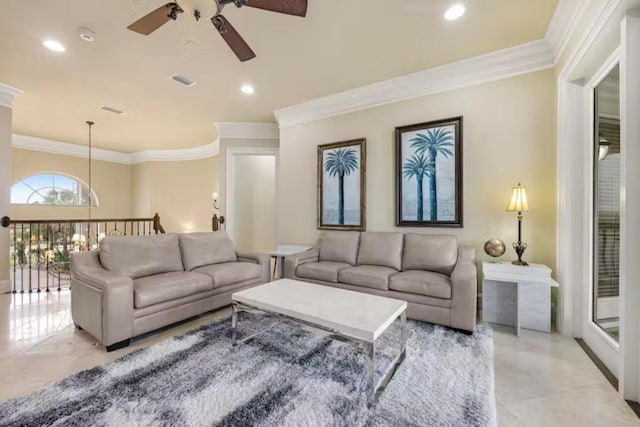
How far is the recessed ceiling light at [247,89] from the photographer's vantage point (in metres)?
3.76

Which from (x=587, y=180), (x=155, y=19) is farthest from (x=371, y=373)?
(x=155, y=19)

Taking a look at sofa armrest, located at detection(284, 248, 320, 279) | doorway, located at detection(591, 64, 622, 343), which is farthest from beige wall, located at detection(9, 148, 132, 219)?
doorway, located at detection(591, 64, 622, 343)

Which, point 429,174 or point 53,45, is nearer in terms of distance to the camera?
point 53,45

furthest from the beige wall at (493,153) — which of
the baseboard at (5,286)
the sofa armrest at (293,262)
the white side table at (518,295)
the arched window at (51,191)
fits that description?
the arched window at (51,191)

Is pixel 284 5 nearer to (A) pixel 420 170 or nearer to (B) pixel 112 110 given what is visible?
(A) pixel 420 170

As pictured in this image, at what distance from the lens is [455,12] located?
2346 millimetres

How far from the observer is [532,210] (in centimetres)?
294

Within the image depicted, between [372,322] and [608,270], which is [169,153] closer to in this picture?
[372,322]

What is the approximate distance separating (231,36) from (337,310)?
205 centimetres

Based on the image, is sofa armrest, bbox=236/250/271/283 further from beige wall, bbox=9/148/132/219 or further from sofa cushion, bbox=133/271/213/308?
beige wall, bbox=9/148/132/219

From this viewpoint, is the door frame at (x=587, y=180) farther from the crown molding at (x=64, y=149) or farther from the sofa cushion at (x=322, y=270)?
the crown molding at (x=64, y=149)

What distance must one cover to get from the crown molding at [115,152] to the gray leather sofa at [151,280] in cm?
393

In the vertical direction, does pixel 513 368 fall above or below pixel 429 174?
below

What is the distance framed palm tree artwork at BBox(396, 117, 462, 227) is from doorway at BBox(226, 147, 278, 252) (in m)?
2.94
